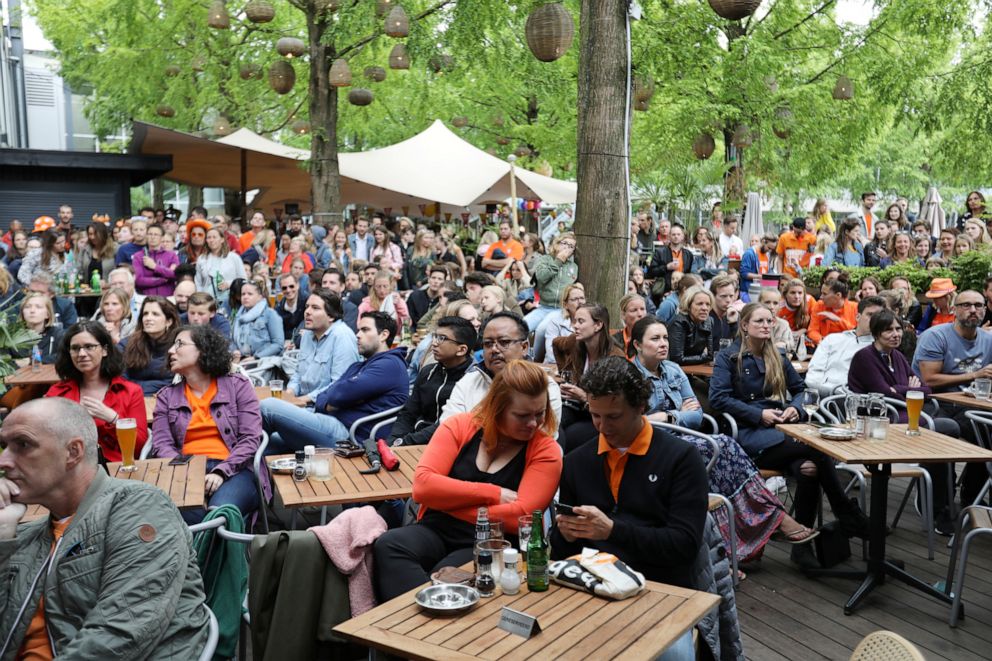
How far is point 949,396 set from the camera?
6.98 m

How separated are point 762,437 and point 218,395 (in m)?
3.50

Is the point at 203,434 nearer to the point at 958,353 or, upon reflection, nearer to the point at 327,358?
the point at 327,358

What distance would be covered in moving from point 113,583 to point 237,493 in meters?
2.40

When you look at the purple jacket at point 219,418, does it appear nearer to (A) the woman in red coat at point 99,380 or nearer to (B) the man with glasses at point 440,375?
(A) the woman in red coat at point 99,380

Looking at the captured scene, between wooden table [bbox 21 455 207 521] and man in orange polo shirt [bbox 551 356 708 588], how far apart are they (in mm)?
1784

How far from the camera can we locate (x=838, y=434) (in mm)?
5559

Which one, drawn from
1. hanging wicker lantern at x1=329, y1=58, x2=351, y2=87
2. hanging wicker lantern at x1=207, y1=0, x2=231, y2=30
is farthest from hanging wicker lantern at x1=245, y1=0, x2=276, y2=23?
hanging wicker lantern at x1=329, y1=58, x2=351, y2=87

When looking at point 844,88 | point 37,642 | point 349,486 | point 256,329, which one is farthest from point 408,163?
point 37,642

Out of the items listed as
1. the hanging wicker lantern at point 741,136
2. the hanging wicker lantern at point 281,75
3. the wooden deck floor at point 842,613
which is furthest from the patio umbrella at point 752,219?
the wooden deck floor at point 842,613

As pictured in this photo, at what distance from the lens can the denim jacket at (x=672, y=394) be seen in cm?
602

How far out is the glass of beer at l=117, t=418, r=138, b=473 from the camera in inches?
190

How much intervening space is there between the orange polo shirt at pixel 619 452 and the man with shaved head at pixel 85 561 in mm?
1628

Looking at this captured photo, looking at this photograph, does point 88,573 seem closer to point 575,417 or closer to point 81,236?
point 575,417

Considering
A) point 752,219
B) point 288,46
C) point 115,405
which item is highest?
point 288,46
